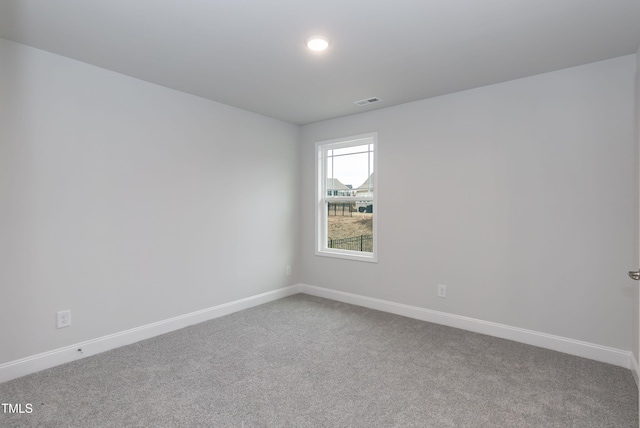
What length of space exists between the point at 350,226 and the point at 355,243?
23cm

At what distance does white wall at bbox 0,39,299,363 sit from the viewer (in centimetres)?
245

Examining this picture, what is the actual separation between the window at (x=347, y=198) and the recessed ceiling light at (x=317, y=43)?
68.2 inches

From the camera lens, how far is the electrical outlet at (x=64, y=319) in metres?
2.64

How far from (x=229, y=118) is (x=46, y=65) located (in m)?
1.67

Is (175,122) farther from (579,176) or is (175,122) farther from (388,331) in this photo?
(579,176)

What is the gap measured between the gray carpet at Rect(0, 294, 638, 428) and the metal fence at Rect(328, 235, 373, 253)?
1241mm

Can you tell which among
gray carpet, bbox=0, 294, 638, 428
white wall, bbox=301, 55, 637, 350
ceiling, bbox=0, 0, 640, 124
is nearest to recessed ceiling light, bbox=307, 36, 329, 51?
ceiling, bbox=0, 0, 640, 124

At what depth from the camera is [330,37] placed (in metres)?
2.31

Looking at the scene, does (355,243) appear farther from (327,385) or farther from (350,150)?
(327,385)

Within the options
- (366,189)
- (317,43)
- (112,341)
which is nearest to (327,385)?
(112,341)

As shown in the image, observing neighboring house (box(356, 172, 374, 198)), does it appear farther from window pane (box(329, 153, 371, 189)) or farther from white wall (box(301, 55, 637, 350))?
white wall (box(301, 55, 637, 350))

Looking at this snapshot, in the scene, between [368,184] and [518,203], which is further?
[368,184]

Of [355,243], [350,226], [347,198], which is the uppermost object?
[347,198]

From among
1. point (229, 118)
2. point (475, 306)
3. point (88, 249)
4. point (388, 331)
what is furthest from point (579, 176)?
point (88, 249)
